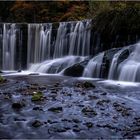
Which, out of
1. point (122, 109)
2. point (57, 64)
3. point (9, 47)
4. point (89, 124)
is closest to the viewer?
point (89, 124)

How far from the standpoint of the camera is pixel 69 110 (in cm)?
1090

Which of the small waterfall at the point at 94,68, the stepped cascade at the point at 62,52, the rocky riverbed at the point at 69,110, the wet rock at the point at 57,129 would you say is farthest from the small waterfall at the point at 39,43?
the wet rock at the point at 57,129

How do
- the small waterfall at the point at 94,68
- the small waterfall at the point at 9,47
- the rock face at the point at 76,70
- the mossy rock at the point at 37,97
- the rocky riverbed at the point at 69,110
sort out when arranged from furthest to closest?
the small waterfall at the point at 9,47 → the rock face at the point at 76,70 → the small waterfall at the point at 94,68 → the mossy rock at the point at 37,97 → the rocky riverbed at the point at 69,110

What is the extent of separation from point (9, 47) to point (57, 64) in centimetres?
502

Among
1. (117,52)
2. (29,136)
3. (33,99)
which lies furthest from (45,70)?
(29,136)

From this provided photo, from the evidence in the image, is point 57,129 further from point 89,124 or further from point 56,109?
point 56,109

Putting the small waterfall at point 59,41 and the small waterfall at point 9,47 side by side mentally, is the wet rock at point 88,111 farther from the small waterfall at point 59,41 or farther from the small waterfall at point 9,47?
the small waterfall at point 9,47

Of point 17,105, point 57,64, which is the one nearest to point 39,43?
point 57,64

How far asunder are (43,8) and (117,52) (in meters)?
14.6

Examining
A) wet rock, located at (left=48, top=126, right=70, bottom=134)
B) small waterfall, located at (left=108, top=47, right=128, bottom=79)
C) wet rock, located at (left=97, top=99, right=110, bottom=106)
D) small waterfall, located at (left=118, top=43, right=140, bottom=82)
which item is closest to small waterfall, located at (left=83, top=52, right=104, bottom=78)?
small waterfall, located at (left=108, top=47, right=128, bottom=79)

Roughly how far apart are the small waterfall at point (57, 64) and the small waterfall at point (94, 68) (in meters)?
1.99

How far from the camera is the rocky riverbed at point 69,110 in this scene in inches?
351

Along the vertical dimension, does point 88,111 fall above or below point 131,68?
below

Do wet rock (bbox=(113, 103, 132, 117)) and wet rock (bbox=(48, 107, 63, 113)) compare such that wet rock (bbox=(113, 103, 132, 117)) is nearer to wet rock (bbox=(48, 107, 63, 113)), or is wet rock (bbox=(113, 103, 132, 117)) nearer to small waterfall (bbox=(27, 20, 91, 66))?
wet rock (bbox=(48, 107, 63, 113))
